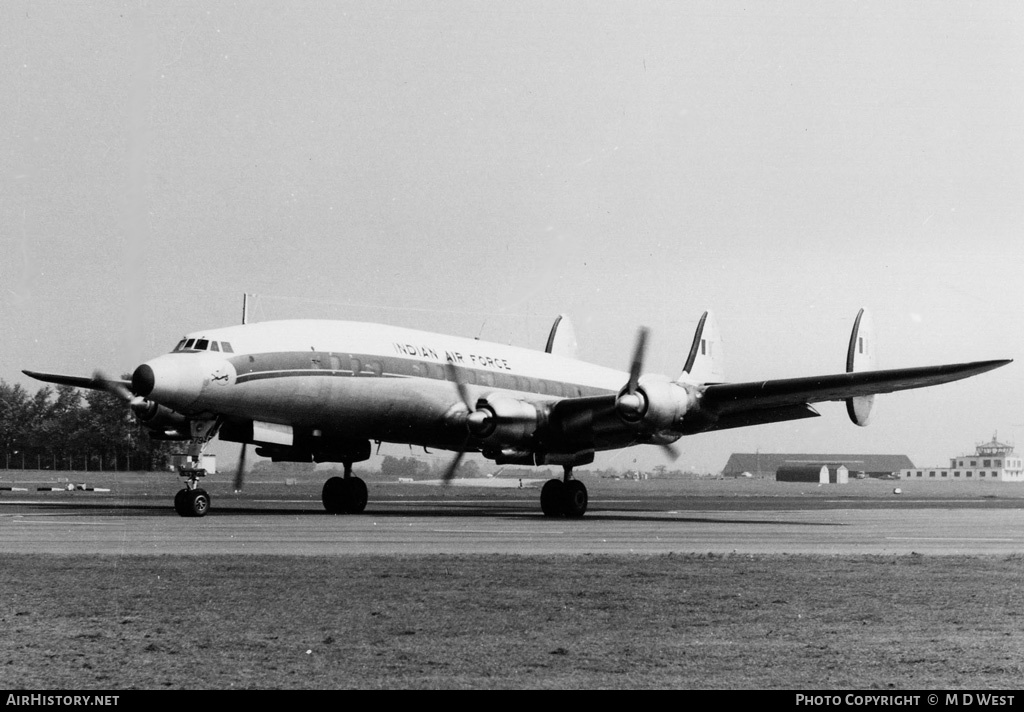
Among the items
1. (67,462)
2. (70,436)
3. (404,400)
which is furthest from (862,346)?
(67,462)

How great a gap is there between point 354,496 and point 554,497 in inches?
211

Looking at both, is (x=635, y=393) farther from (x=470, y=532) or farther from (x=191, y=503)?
(x=191, y=503)

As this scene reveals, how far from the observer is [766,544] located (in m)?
19.2

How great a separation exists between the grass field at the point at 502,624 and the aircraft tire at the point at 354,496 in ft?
49.6

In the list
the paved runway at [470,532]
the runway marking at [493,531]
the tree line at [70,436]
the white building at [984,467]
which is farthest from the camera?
the white building at [984,467]

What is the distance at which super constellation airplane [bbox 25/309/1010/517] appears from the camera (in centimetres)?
2512

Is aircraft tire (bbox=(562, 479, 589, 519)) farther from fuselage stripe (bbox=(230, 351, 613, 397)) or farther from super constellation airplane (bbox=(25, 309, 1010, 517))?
fuselage stripe (bbox=(230, 351, 613, 397))

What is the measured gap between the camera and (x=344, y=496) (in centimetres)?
3020

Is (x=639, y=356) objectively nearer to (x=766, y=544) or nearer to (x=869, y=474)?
(x=766, y=544)

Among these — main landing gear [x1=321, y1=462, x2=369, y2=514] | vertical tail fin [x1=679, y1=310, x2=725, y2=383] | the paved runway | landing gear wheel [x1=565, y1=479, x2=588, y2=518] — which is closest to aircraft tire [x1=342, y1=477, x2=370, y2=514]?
main landing gear [x1=321, y1=462, x2=369, y2=514]

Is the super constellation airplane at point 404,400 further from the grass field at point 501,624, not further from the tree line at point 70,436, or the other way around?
the tree line at point 70,436

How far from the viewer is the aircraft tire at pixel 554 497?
29531 mm

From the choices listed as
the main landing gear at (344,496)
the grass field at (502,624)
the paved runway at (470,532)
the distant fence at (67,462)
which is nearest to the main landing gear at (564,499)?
the paved runway at (470,532)
